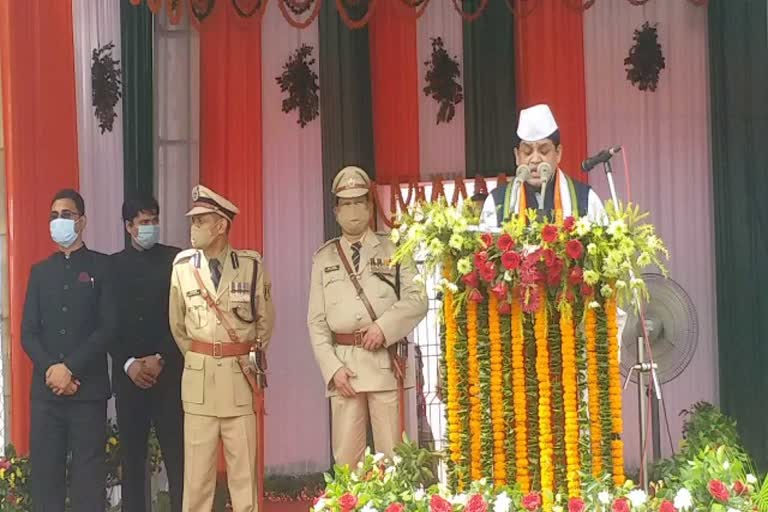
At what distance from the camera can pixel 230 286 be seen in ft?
16.2

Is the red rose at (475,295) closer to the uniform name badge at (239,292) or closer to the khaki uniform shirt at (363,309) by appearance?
the khaki uniform shirt at (363,309)

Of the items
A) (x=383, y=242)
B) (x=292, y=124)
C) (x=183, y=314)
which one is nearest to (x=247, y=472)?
(x=183, y=314)

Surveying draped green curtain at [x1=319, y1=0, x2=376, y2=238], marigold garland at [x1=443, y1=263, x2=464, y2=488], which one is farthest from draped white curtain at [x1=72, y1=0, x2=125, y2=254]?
marigold garland at [x1=443, y1=263, x2=464, y2=488]

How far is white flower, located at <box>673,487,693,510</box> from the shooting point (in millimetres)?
3467

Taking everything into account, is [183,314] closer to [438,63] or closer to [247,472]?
[247,472]

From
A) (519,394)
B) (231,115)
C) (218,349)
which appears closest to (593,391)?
(519,394)

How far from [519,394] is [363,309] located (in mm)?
1391

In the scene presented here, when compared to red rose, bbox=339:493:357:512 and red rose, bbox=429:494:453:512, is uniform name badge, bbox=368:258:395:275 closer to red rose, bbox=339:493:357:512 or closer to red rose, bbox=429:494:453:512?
red rose, bbox=339:493:357:512

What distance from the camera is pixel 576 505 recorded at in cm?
333

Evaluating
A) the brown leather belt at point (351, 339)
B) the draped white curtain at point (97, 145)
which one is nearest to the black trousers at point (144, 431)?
the brown leather belt at point (351, 339)

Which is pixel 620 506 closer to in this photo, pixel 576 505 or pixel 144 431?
pixel 576 505

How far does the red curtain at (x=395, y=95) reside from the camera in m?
6.46

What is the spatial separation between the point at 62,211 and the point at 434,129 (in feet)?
8.51

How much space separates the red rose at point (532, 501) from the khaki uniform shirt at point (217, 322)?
1888 mm
